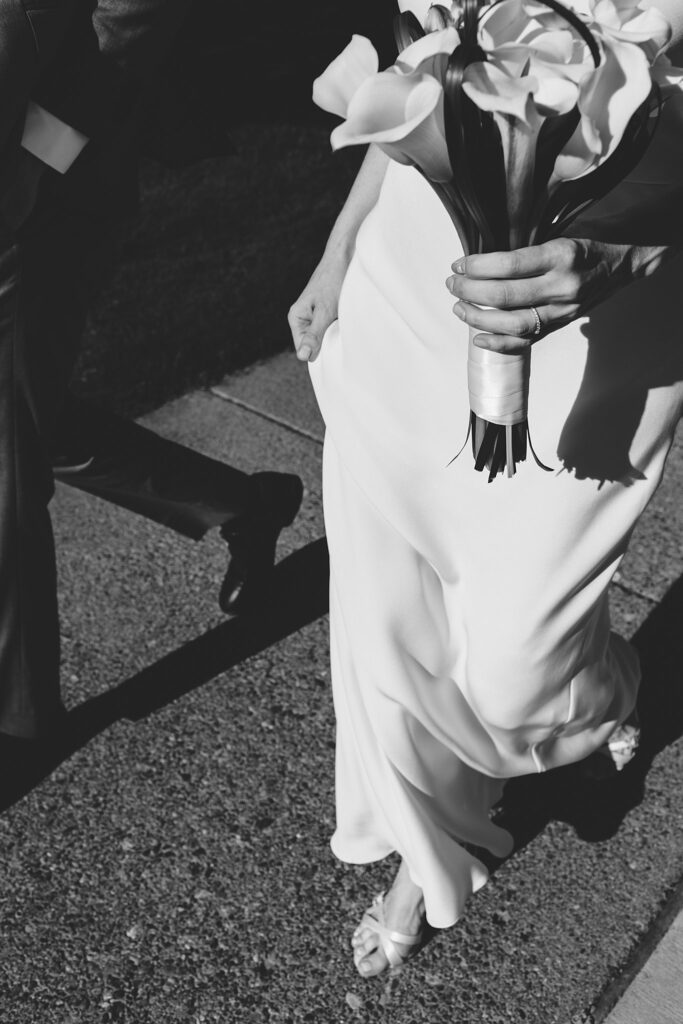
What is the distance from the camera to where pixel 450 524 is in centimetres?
215

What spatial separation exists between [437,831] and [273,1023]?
55 centimetres

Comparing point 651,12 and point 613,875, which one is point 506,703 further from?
point 651,12

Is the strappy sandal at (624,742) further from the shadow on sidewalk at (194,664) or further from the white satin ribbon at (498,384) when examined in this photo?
the white satin ribbon at (498,384)

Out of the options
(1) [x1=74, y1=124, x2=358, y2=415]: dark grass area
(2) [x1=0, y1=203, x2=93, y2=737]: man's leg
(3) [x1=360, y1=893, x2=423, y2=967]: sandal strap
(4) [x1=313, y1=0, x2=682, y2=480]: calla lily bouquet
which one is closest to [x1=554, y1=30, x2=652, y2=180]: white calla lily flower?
(4) [x1=313, y1=0, x2=682, y2=480]: calla lily bouquet

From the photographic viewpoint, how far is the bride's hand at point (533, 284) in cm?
154

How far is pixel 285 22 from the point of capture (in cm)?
860

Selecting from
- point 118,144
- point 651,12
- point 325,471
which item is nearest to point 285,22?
point 118,144

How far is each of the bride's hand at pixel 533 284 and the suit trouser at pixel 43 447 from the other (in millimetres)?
1370

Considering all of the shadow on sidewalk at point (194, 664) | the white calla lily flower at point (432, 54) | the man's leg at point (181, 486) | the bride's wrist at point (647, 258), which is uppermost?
the white calla lily flower at point (432, 54)

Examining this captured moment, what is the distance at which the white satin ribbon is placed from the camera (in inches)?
65.7

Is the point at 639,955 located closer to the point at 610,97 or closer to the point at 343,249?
the point at 343,249

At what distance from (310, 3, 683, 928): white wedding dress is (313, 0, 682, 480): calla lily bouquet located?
262 mm

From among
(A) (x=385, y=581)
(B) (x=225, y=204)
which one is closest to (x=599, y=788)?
(A) (x=385, y=581)

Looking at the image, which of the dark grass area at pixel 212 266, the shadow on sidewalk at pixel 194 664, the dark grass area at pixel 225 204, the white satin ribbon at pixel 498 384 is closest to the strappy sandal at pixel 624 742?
the shadow on sidewalk at pixel 194 664
